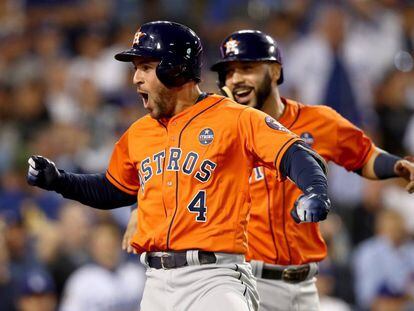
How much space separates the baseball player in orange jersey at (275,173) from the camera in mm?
4906

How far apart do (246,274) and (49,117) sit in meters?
6.69

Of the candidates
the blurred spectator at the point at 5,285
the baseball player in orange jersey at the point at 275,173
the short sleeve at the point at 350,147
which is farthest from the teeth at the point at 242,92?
the blurred spectator at the point at 5,285

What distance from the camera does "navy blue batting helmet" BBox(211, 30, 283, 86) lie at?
16.4 feet

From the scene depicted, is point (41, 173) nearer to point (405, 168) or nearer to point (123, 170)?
point (123, 170)

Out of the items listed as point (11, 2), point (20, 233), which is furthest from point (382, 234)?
point (11, 2)

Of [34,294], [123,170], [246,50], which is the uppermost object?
[246,50]

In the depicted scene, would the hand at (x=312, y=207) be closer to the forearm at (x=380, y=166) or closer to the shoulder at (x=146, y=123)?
the shoulder at (x=146, y=123)

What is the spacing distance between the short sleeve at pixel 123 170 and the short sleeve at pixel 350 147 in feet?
3.99

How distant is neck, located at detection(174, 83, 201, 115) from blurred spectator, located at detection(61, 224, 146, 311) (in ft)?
10.9

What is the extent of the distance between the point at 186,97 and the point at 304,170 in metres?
0.79

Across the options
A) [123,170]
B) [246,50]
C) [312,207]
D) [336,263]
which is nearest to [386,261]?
[336,263]

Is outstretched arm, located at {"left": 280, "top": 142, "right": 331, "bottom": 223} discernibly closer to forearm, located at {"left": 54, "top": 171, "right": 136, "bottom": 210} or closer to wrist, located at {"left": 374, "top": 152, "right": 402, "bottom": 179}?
forearm, located at {"left": 54, "top": 171, "right": 136, "bottom": 210}

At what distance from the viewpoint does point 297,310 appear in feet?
16.4

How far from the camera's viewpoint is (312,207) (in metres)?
3.59
